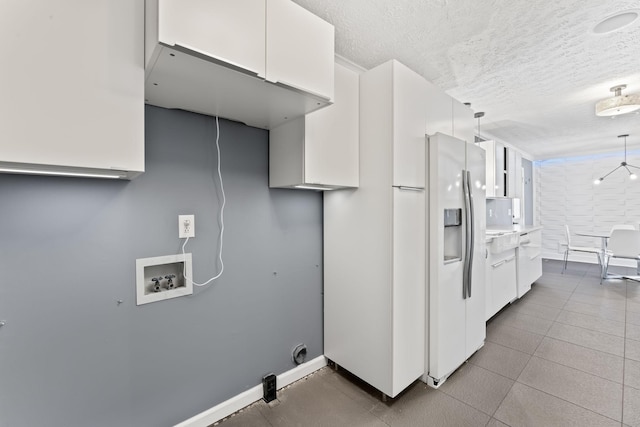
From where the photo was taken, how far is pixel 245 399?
1.81m

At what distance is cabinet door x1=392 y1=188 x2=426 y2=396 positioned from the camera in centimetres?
178

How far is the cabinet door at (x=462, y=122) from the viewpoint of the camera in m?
2.30

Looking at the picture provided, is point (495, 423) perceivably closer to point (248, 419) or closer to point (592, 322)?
point (248, 419)

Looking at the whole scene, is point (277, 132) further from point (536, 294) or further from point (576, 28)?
point (536, 294)

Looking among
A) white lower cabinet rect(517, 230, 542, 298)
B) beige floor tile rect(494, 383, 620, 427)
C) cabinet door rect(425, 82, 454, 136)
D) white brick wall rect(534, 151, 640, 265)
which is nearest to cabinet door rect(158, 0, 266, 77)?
cabinet door rect(425, 82, 454, 136)

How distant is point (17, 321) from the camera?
1143 millimetres

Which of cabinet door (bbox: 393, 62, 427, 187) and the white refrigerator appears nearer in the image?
cabinet door (bbox: 393, 62, 427, 187)

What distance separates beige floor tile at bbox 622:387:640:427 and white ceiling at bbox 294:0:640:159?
2.59 meters

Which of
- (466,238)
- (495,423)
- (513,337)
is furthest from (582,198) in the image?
(495,423)

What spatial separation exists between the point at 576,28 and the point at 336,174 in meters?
1.99

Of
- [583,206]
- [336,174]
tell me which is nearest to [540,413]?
[336,174]

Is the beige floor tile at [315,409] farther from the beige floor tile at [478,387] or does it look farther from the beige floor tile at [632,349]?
the beige floor tile at [632,349]

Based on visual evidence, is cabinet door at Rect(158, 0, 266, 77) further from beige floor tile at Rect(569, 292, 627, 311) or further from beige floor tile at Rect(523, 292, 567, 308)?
beige floor tile at Rect(569, 292, 627, 311)

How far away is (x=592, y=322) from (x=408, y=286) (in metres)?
2.96
